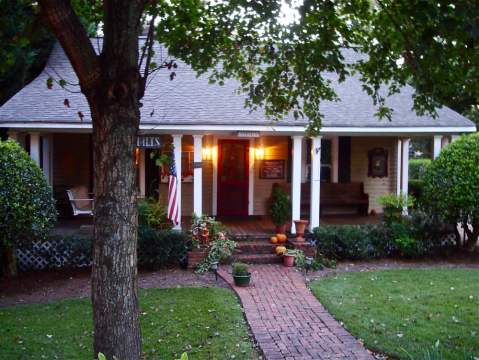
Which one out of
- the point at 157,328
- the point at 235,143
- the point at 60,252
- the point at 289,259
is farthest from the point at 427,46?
the point at 235,143

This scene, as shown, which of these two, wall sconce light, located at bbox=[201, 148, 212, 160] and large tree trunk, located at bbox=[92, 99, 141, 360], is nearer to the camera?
large tree trunk, located at bbox=[92, 99, 141, 360]

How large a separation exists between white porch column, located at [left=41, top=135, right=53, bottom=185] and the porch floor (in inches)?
55.7

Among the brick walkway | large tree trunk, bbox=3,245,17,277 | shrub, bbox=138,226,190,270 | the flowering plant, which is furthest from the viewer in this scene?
the flowering plant

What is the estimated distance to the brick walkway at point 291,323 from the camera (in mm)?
6699

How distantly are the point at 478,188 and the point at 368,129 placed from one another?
292cm

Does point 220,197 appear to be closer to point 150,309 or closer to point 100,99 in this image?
point 150,309

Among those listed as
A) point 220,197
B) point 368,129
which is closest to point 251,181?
point 220,197

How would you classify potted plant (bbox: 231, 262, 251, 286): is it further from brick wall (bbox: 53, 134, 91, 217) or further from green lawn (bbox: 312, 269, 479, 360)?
brick wall (bbox: 53, 134, 91, 217)

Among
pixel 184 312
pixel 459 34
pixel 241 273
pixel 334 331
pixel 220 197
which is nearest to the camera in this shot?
pixel 459 34

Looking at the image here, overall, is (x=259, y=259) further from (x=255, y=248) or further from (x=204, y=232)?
(x=204, y=232)

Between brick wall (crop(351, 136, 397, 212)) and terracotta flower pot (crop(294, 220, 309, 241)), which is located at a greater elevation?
brick wall (crop(351, 136, 397, 212))

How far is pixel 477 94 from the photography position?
6.54 meters

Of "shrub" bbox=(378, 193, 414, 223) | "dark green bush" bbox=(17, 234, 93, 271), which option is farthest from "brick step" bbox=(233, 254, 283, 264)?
"dark green bush" bbox=(17, 234, 93, 271)

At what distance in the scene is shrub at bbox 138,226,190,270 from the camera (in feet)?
38.2
